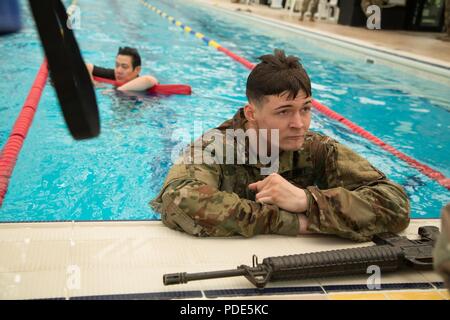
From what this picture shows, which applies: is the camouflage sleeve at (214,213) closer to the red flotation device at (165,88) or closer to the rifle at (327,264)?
the rifle at (327,264)

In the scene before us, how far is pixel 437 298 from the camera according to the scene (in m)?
1.65

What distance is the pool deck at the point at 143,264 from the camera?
5.16ft

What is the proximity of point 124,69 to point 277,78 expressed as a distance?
380cm

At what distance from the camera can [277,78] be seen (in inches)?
84.0

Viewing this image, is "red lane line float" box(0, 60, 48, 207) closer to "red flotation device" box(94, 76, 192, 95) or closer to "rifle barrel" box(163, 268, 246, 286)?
"red flotation device" box(94, 76, 192, 95)

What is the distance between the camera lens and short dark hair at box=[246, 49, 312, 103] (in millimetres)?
2125

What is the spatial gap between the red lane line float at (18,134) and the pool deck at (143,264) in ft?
3.06

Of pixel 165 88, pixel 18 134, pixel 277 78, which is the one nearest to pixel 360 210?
pixel 277 78

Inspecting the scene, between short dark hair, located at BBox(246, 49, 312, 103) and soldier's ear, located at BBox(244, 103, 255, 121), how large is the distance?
0.10 feet

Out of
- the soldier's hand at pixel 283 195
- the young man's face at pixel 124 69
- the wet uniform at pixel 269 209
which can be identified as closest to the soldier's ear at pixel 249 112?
the wet uniform at pixel 269 209
